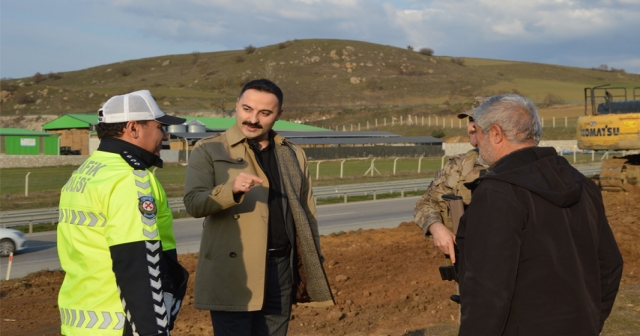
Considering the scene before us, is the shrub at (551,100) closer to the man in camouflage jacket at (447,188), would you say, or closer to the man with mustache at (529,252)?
the man in camouflage jacket at (447,188)

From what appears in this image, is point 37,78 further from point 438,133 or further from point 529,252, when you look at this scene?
point 529,252

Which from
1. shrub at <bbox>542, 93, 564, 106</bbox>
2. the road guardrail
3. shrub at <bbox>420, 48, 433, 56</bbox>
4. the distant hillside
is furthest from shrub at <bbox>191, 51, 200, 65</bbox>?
the road guardrail

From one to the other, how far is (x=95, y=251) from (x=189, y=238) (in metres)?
13.2

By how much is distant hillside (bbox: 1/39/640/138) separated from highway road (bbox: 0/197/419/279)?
7167 centimetres

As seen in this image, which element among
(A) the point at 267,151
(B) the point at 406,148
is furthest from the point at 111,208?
(B) the point at 406,148

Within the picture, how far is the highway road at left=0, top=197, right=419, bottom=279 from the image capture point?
1315 centimetres

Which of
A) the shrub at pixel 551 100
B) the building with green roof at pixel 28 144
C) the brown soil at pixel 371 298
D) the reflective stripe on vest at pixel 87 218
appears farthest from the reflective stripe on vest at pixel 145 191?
the shrub at pixel 551 100

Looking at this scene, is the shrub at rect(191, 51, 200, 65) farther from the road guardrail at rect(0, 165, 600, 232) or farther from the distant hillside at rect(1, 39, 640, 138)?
the road guardrail at rect(0, 165, 600, 232)

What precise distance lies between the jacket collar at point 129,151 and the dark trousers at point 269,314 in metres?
1.18

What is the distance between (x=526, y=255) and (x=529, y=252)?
2 cm

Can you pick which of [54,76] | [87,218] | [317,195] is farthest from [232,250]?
[54,76]

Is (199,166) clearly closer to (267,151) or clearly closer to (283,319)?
Answer: (267,151)

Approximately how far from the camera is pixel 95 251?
312 centimetres

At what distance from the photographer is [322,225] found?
18172 mm
